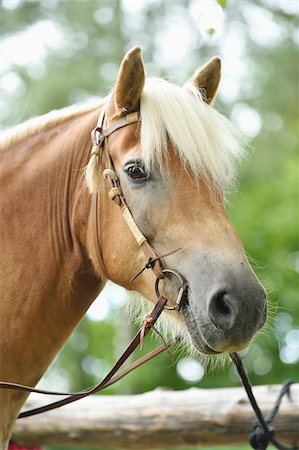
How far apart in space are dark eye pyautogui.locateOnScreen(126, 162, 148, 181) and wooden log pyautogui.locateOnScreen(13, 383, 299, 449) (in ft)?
6.59

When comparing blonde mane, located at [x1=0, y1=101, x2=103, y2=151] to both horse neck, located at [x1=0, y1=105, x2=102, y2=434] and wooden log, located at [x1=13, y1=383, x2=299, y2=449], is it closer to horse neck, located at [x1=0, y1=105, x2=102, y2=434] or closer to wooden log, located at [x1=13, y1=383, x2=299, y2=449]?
horse neck, located at [x1=0, y1=105, x2=102, y2=434]

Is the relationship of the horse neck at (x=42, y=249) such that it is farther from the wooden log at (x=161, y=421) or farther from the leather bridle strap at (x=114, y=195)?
the wooden log at (x=161, y=421)

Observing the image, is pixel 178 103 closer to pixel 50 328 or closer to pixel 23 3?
pixel 50 328

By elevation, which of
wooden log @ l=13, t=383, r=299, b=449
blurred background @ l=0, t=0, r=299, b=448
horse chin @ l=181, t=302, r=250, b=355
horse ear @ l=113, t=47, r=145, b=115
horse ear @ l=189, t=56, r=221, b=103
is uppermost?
blurred background @ l=0, t=0, r=299, b=448

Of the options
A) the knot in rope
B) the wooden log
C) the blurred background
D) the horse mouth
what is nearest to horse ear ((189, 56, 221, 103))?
the horse mouth

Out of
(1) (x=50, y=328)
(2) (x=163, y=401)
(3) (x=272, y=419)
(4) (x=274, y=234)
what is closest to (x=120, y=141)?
(1) (x=50, y=328)

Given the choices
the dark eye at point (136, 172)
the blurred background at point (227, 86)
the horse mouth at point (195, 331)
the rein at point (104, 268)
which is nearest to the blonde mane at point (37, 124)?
the rein at point (104, 268)

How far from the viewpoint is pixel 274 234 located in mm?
15922

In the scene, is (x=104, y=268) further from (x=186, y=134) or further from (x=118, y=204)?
(x=186, y=134)

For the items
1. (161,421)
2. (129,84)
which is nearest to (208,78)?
(129,84)

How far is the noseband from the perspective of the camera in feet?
9.54

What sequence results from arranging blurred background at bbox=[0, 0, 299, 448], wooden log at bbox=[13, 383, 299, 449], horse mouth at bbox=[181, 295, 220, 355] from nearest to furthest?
1. horse mouth at bbox=[181, 295, 220, 355]
2. wooden log at bbox=[13, 383, 299, 449]
3. blurred background at bbox=[0, 0, 299, 448]

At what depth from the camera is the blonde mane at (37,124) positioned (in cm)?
337

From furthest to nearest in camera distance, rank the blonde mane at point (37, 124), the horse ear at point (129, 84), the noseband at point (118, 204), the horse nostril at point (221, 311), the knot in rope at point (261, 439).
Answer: the knot in rope at point (261, 439) → the blonde mane at point (37, 124) → the horse ear at point (129, 84) → the noseband at point (118, 204) → the horse nostril at point (221, 311)
